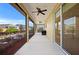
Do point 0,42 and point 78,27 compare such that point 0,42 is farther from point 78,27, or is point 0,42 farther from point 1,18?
point 78,27

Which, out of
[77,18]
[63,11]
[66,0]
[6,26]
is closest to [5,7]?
[6,26]

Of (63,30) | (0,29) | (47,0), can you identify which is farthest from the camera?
(63,30)

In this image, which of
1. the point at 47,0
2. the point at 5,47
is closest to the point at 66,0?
A: the point at 47,0

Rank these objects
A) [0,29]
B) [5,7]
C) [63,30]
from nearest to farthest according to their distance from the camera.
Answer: [0,29], [5,7], [63,30]

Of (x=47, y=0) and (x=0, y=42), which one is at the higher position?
(x=47, y=0)

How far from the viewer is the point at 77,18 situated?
15.1 feet

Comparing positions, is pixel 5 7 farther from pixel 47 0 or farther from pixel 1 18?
pixel 47 0

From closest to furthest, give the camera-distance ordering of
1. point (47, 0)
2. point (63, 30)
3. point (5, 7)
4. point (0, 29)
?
1. point (47, 0)
2. point (0, 29)
3. point (5, 7)
4. point (63, 30)

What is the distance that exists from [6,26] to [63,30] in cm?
285

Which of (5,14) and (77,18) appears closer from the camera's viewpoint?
(77,18)
